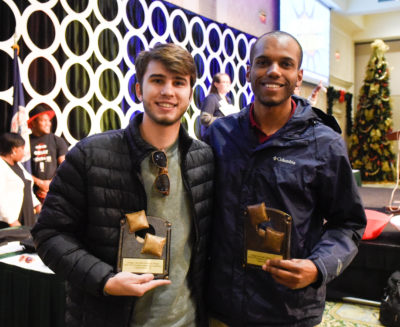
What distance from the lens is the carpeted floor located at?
2715 millimetres

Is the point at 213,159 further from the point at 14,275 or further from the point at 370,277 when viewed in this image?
the point at 370,277

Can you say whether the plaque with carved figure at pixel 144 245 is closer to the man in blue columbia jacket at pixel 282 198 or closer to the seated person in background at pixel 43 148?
the man in blue columbia jacket at pixel 282 198

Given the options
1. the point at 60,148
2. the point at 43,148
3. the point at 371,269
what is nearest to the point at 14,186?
the point at 43,148

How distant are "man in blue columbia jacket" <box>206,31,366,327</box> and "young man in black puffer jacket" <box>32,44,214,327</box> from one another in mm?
83

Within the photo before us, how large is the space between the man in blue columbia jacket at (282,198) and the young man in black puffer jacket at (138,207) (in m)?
0.08

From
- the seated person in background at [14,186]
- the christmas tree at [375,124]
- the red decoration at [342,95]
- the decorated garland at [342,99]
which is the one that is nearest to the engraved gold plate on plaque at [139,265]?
the seated person in background at [14,186]

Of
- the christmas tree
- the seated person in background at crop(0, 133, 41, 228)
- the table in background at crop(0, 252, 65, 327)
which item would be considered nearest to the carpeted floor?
the table in background at crop(0, 252, 65, 327)

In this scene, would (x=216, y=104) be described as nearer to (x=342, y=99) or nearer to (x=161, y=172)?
(x=161, y=172)

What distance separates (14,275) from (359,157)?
9635 millimetres

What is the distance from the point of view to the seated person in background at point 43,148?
3.46 meters

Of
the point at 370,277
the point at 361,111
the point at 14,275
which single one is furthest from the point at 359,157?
the point at 14,275

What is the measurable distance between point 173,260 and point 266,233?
0.27 m

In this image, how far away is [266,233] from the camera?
109 cm

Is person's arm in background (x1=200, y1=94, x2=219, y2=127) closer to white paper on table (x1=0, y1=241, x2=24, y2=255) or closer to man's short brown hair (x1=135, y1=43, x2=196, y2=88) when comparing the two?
white paper on table (x1=0, y1=241, x2=24, y2=255)
